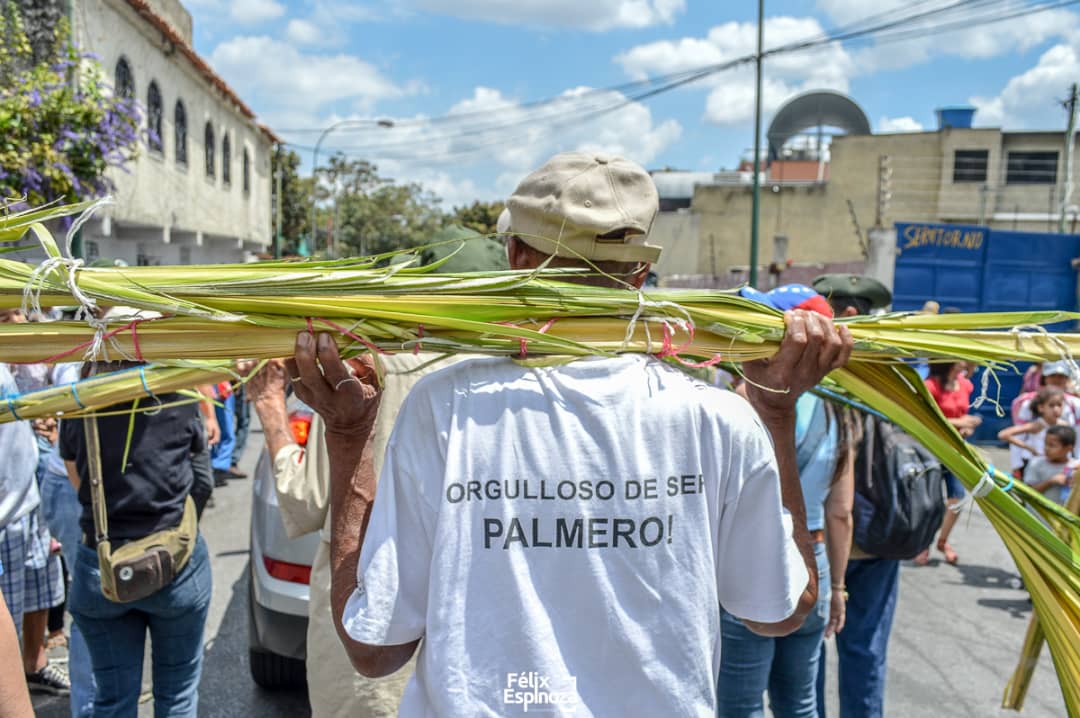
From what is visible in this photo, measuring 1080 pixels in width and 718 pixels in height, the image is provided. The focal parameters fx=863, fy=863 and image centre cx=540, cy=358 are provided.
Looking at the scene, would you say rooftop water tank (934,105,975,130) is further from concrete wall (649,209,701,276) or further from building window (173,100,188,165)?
building window (173,100,188,165)

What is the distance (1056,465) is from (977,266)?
7.54 meters

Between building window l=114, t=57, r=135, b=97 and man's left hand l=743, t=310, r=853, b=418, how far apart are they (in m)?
14.5

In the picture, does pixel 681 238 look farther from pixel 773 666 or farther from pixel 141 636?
pixel 141 636

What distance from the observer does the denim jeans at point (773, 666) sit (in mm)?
2871

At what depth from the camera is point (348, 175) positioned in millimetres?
50156

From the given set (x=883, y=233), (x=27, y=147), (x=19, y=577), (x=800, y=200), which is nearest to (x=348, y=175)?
(x=800, y=200)

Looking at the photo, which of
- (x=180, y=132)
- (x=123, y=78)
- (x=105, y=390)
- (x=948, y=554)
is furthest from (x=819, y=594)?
(x=180, y=132)

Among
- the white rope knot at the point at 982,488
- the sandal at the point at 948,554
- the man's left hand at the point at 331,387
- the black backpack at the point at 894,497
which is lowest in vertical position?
the sandal at the point at 948,554

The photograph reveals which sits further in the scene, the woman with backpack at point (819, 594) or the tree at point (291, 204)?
the tree at point (291, 204)

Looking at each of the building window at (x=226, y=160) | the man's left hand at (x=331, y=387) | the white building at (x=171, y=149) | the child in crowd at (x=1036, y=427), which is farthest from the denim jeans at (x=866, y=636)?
the building window at (x=226, y=160)

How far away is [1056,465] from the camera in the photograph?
19.6 ft

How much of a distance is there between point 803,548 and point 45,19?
1117 cm

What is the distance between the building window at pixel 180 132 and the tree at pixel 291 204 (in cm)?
1282

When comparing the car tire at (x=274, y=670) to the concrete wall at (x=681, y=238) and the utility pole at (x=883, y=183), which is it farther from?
the concrete wall at (x=681, y=238)
